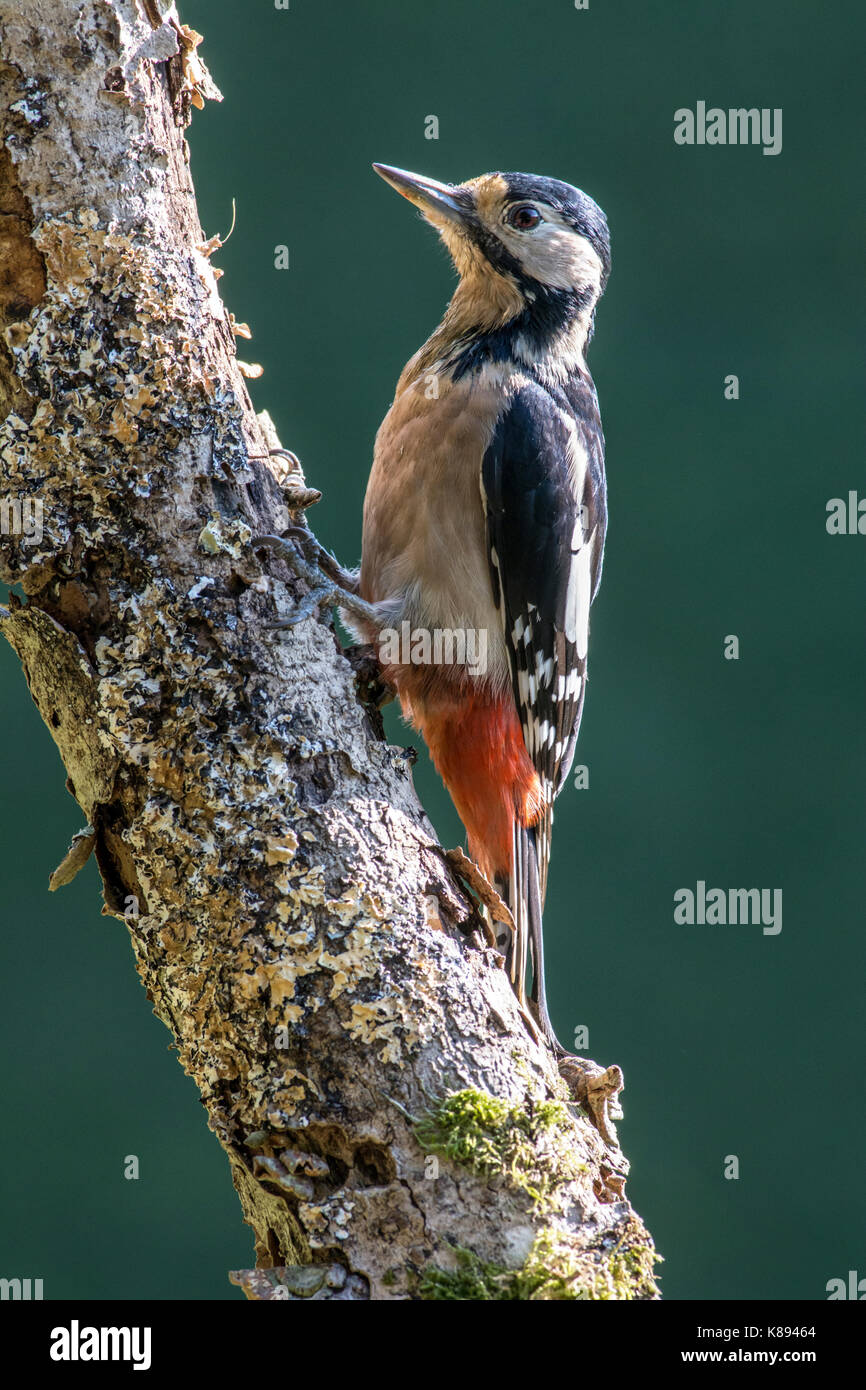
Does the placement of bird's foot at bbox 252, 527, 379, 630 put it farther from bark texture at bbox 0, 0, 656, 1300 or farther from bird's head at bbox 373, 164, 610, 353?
bird's head at bbox 373, 164, 610, 353

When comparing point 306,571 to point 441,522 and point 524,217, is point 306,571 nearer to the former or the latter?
point 441,522

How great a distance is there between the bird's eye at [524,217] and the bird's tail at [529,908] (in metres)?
0.98

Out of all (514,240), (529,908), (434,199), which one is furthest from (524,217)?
(529,908)

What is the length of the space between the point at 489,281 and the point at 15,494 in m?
1.05

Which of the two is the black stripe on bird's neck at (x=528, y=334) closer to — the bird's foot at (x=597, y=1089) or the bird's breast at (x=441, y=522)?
the bird's breast at (x=441, y=522)

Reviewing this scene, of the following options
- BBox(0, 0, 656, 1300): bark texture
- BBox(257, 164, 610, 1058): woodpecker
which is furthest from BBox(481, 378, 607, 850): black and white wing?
BBox(0, 0, 656, 1300): bark texture

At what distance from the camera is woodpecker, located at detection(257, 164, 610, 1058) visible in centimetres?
186

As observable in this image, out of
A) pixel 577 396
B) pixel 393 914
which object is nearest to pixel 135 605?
pixel 393 914

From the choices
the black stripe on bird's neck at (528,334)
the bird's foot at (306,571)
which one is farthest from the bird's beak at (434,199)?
the bird's foot at (306,571)

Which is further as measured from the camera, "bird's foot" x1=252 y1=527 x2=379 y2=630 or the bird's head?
the bird's head

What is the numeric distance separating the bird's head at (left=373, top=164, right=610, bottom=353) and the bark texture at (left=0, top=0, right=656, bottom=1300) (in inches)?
28.4

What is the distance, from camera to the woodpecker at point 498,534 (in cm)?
186

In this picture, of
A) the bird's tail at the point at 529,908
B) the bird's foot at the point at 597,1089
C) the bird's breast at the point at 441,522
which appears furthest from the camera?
the bird's breast at the point at 441,522

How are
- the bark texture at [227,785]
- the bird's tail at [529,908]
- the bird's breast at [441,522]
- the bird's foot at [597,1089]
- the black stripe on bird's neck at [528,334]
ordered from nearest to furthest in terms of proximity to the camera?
the bark texture at [227,785] < the bird's foot at [597,1089] < the bird's tail at [529,908] < the bird's breast at [441,522] < the black stripe on bird's neck at [528,334]
